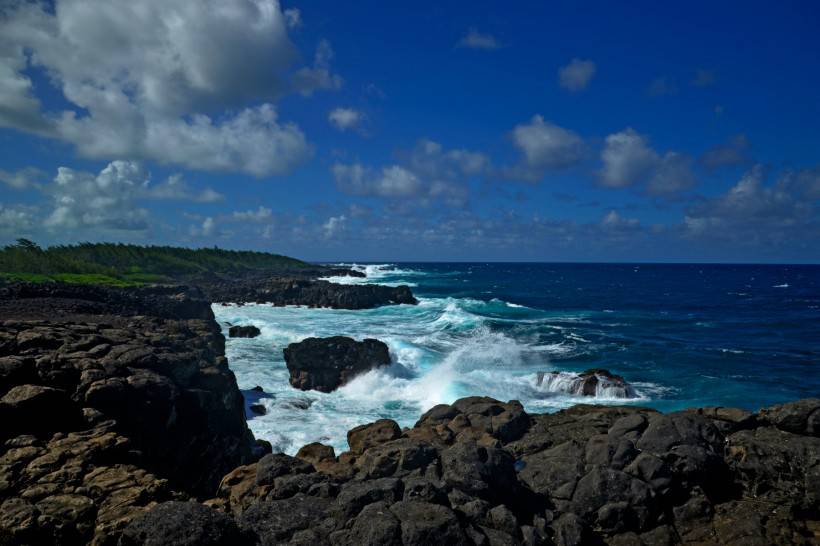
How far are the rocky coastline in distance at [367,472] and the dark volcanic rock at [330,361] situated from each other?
10756mm

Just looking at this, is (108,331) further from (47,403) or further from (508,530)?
(508,530)

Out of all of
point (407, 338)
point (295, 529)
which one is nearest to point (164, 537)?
point (295, 529)

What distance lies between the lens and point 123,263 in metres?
91.2

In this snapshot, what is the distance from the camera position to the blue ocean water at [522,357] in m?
25.4

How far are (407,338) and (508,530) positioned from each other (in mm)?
33631

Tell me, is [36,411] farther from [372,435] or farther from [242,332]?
[242,332]

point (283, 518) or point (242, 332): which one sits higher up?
point (283, 518)

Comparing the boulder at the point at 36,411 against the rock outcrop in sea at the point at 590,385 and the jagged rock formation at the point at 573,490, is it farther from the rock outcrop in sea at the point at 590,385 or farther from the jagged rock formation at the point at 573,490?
the rock outcrop in sea at the point at 590,385

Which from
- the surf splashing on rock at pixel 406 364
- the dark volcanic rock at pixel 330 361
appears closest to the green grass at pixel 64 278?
the surf splashing on rock at pixel 406 364

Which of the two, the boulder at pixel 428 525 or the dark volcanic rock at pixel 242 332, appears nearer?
the boulder at pixel 428 525

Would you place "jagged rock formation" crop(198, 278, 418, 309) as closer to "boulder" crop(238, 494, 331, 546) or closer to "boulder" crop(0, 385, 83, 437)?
"boulder" crop(0, 385, 83, 437)

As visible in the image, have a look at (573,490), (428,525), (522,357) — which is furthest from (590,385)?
(428,525)

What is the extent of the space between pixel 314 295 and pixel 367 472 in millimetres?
56848

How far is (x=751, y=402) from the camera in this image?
1008 inches
